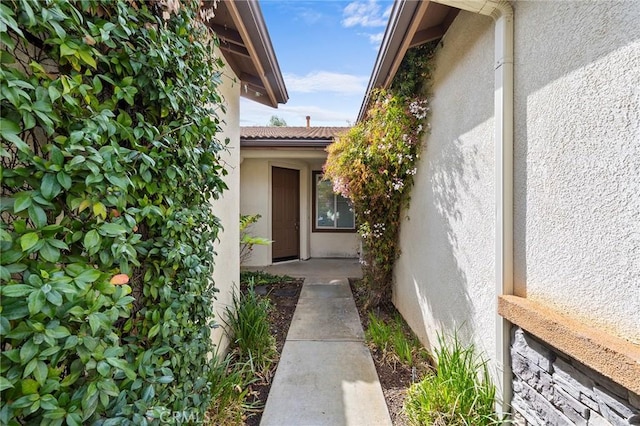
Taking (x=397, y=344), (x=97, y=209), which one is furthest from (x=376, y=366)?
(x=97, y=209)

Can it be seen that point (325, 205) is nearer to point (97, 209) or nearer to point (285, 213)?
point (285, 213)

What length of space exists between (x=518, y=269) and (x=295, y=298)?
4.33 metres

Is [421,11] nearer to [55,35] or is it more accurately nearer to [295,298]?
[55,35]

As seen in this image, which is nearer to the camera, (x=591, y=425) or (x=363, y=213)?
(x=591, y=425)

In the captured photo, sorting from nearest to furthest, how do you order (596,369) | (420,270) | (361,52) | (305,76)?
(596,369) < (420,270) < (361,52) < (305,76)

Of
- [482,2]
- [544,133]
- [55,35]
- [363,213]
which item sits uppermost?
[482,2]

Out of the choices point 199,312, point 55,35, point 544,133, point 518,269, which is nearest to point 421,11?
point 544,133

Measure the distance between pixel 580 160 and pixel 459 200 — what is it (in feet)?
4.40

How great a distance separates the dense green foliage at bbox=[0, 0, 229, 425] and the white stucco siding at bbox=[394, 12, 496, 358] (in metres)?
2.18

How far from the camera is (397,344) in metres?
3.51

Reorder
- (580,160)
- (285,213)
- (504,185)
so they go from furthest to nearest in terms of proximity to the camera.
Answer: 1. (285,213)
2. (504,185)
3. (580,160)

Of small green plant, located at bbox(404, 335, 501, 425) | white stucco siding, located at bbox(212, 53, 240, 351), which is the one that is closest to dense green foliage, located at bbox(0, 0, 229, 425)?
white stucco siding, located at bbox(212, 53, 240, 351)

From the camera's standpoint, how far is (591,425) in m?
1.44

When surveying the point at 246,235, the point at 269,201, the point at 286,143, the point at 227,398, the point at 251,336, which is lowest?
the point at 227,398
